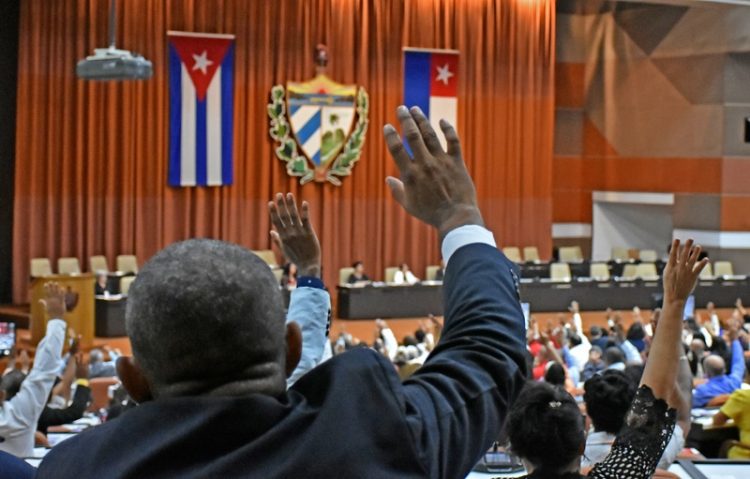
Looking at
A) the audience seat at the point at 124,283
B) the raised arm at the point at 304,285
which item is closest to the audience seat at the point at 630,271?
the audience seat at the point at 124,283

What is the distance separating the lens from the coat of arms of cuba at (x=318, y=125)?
20.2 metres

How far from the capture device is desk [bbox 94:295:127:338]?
1648 cm

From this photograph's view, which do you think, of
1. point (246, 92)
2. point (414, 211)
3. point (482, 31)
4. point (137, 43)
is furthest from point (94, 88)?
point (414, 211)

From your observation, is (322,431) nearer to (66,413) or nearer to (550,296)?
(66,413)

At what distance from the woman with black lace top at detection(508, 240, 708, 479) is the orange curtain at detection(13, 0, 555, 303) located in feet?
54.6

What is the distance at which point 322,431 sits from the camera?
4.11 ft

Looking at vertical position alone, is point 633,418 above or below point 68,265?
above

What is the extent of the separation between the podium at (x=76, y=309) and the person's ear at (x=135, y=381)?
14.8m

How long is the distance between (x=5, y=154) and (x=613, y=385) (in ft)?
54.4

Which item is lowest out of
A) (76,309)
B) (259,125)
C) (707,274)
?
(76,309)

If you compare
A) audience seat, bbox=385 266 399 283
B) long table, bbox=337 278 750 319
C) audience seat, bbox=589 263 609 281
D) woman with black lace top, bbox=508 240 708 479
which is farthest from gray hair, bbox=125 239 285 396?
audience seat, bbox=589 263 609 281

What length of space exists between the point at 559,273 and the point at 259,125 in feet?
18.6

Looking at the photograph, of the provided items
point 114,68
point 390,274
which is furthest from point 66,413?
point 390,274

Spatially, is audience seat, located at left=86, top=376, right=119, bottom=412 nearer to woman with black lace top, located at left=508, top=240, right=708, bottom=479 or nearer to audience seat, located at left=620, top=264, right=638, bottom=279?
woman with black lace top, located at left=508, top=240, right=708, bottom=479
